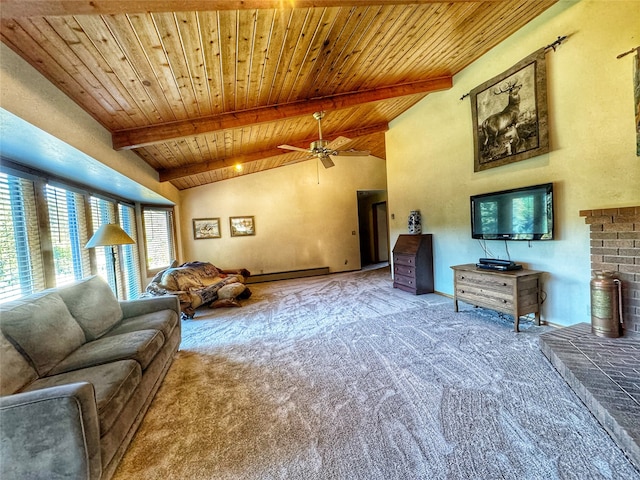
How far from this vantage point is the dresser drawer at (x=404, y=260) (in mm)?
4719

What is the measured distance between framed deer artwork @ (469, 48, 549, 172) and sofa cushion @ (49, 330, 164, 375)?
4267mm

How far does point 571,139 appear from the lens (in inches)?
106

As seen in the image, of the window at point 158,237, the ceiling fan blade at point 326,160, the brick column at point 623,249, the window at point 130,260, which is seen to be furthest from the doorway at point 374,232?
the brick column at point 623,249

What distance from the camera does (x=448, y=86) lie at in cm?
400

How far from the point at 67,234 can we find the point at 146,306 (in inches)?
56.3

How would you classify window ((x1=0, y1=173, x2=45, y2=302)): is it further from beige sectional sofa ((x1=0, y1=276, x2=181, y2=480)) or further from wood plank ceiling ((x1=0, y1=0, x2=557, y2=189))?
wood plank ceiling ((x1=0, y1=0, x2=557, y2=189))

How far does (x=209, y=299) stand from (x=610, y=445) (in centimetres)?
464

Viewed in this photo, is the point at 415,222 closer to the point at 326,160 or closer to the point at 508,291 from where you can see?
the point at 326,160

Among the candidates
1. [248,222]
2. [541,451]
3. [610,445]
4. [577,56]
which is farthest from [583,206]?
[248,222]

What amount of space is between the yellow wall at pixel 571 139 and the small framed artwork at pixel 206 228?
5418 millimetres

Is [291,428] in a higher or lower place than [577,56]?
lower

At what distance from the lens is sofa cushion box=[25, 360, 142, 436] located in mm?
1364

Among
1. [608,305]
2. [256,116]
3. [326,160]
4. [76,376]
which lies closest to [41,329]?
[76,376]

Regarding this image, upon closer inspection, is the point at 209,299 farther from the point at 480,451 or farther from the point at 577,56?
the point at 577,56
